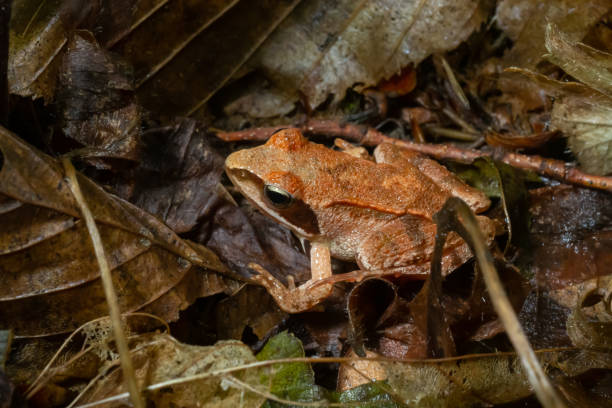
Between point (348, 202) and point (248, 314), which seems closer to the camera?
point (248, 314)

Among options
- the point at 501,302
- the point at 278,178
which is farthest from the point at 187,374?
the point at 501,302

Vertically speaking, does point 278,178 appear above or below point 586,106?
below

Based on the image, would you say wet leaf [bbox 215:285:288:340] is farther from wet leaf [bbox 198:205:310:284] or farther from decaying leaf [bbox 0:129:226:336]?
decaying leaf [bbox 0:129:226:336]

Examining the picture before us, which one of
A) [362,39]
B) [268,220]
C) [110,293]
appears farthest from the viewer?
[362,39]

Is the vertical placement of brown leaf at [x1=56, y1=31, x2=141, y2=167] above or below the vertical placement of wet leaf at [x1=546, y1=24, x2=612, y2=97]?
below

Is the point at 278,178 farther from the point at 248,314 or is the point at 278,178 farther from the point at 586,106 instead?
the point at 586,106

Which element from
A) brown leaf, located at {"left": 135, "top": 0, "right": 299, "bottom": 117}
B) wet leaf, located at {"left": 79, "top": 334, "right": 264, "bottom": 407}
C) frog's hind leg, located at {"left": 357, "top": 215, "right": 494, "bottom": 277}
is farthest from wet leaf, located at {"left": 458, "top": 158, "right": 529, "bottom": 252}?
brown leaf, located at {"left": 135, "top": 0, "right": 299, "bottom": 117}

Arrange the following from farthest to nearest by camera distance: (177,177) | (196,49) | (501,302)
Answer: (196,49) → (177,177) → (501,302)

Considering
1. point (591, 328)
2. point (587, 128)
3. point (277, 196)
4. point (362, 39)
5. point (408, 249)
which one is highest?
point (362, 39)
